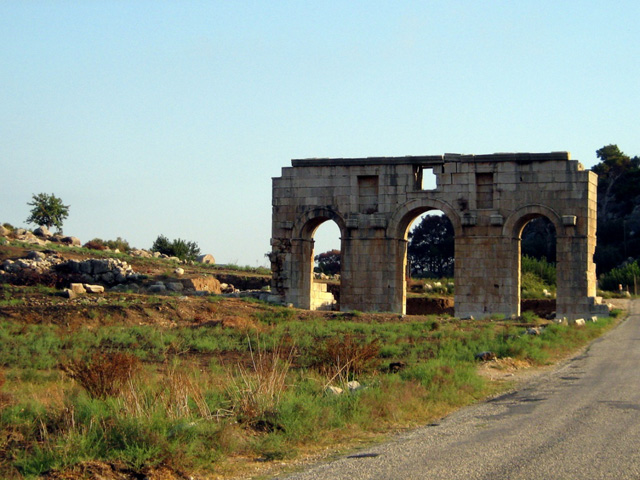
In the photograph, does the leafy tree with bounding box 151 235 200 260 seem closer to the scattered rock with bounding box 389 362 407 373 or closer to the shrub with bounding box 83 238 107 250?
the shrub with bounding box 83 238 107 250

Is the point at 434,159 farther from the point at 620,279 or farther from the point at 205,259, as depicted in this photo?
the point at 205,259

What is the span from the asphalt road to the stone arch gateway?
1357cm

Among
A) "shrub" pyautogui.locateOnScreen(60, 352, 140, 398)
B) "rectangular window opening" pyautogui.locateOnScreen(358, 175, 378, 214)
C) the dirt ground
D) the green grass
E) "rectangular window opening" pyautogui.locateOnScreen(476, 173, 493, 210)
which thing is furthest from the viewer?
"rectangular window opening" pyautogui.locateOnScreen(358, 175, 378, 214)

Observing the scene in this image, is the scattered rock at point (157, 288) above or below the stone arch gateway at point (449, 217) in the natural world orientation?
below

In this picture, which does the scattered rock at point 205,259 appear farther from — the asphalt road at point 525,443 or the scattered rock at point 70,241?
the asphalt road at point 525,443

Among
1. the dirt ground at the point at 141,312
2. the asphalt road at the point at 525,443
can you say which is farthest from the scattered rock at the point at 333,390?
the dirt ground at the point at 141,312

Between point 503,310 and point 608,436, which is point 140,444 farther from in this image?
point 503,310

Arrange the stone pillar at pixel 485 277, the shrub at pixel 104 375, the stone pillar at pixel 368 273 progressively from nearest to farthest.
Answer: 1. the shrub at pixel 104 375
2. the stone pillar at pixel 485 277
3. the stone pillar at pixel 368 273

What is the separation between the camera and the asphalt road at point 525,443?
7586mm

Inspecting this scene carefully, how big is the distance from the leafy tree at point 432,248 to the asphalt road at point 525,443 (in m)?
49.7

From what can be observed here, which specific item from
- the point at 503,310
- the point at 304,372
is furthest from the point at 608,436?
the point at 503,310

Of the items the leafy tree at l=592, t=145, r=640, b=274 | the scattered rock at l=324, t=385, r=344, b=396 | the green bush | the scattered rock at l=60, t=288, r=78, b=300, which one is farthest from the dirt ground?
the leafy tree at l=592, t=145, r=640, b=274

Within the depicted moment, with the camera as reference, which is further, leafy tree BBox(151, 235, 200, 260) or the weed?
leafy tree BBox(151, 235, 200, 260)

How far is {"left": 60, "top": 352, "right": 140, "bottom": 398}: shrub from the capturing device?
35.3 feet
